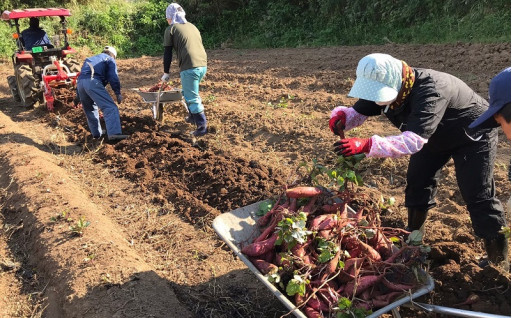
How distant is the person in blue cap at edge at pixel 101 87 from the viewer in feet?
22.5

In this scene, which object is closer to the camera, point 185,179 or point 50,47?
point 185,179

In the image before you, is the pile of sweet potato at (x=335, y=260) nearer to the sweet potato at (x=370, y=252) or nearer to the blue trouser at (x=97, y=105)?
the sweet potato at (x=370, y=252)

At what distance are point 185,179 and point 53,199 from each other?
4.97ft

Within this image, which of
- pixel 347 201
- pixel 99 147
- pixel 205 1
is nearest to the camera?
pixel 347 201

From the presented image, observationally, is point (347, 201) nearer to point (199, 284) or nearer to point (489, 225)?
point (489, 225)

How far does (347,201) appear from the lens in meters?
3.21

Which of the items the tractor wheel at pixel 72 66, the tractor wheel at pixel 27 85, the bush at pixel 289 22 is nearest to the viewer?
the tractor wheel at pixel 27 85

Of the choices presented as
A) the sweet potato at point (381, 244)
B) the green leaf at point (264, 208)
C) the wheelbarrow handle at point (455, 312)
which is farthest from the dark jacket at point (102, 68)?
the wheelbarrow handle at point (455, 312)

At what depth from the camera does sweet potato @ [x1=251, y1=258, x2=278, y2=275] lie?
2.80 metres

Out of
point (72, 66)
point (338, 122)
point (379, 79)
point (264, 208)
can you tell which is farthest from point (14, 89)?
point (379, 79)

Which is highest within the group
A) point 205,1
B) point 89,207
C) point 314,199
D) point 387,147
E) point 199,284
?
point 205,1

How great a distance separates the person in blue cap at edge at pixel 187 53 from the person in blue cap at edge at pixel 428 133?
384 centimetres

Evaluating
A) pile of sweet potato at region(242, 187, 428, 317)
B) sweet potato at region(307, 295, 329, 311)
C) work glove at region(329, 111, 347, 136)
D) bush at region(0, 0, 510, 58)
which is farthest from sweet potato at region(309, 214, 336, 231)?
bush at region(0, 0, 510, 58)

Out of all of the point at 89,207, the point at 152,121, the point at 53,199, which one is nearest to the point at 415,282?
the point at 89,207
